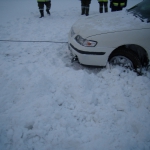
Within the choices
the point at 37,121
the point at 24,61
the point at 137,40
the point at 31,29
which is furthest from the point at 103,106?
the point at 31,29

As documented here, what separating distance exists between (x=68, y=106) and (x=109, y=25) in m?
1.99

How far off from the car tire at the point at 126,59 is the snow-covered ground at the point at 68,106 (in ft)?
0.55

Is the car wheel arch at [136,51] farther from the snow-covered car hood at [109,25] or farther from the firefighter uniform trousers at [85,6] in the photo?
the firefighter uniform trousers at [85,6]

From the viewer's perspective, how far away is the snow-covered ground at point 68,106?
188 centimetres

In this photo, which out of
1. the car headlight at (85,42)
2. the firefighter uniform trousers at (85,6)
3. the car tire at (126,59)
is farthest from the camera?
the firefighter uniform trousers at (85,6)

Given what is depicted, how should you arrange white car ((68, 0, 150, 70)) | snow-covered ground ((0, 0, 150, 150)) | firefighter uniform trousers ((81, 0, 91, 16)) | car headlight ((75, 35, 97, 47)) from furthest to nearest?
firefighter uniform trousers ((81, 0, 91, 16)) → car headlight ((75, 35, 97, 47)) → white car ((68, 0, 150, 70)) → snow-covered ground ((0, 0, 150, 150))

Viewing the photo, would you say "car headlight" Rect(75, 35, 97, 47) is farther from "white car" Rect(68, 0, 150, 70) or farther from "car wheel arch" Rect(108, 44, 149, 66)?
"car wheel arch" Rect(108, 44, 149, 66)

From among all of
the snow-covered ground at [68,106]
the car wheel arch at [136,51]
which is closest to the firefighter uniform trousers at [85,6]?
the snow-covered ground at [68,106]

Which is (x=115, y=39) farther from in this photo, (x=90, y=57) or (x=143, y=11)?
(x=143, y=11)

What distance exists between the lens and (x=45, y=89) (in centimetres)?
263

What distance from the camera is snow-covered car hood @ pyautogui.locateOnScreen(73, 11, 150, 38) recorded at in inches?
101

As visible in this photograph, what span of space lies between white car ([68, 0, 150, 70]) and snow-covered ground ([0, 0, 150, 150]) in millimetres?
349

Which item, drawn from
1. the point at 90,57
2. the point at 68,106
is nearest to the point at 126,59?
the point at 90,57

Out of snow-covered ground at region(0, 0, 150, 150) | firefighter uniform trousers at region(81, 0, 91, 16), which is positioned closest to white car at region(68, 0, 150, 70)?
snow-covered ground at region(0, 0, 150, 150)
